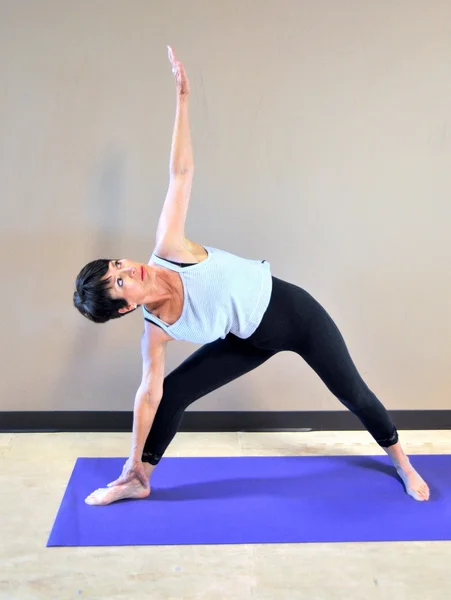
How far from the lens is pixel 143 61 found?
98.8 inches

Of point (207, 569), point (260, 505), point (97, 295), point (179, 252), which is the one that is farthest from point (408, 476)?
point (97, 295)

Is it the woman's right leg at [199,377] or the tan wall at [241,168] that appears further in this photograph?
the tan wall at [241,168]

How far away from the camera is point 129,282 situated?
177cm

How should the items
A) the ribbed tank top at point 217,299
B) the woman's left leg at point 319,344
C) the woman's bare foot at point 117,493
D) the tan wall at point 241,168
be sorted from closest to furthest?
the ribbed tank top at point 217,299
the woman's left leg at point 319,344
the woman's bare foot at point 117,493
the tan wall at point 241,168

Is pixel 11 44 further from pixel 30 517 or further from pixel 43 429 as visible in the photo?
pixel 30 517

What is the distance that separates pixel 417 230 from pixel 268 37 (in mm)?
1130

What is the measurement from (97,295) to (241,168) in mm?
1173

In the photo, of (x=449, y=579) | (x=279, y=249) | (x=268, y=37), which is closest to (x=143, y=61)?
(x=268, y=37)

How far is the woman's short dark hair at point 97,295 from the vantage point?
172 centimetres

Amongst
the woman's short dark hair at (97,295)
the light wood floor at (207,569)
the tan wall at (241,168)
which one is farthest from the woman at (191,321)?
the tan wall at (241,168)

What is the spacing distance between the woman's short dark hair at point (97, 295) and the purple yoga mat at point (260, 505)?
2.66 ft

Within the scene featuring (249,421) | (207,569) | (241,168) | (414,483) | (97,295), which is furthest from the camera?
(249,421)

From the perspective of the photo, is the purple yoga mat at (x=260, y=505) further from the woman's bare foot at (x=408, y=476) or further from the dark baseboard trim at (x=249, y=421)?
the dark baseboard trim at (x=249, y=421)

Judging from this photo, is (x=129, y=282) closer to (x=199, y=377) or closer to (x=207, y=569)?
(x=199, y=377)
